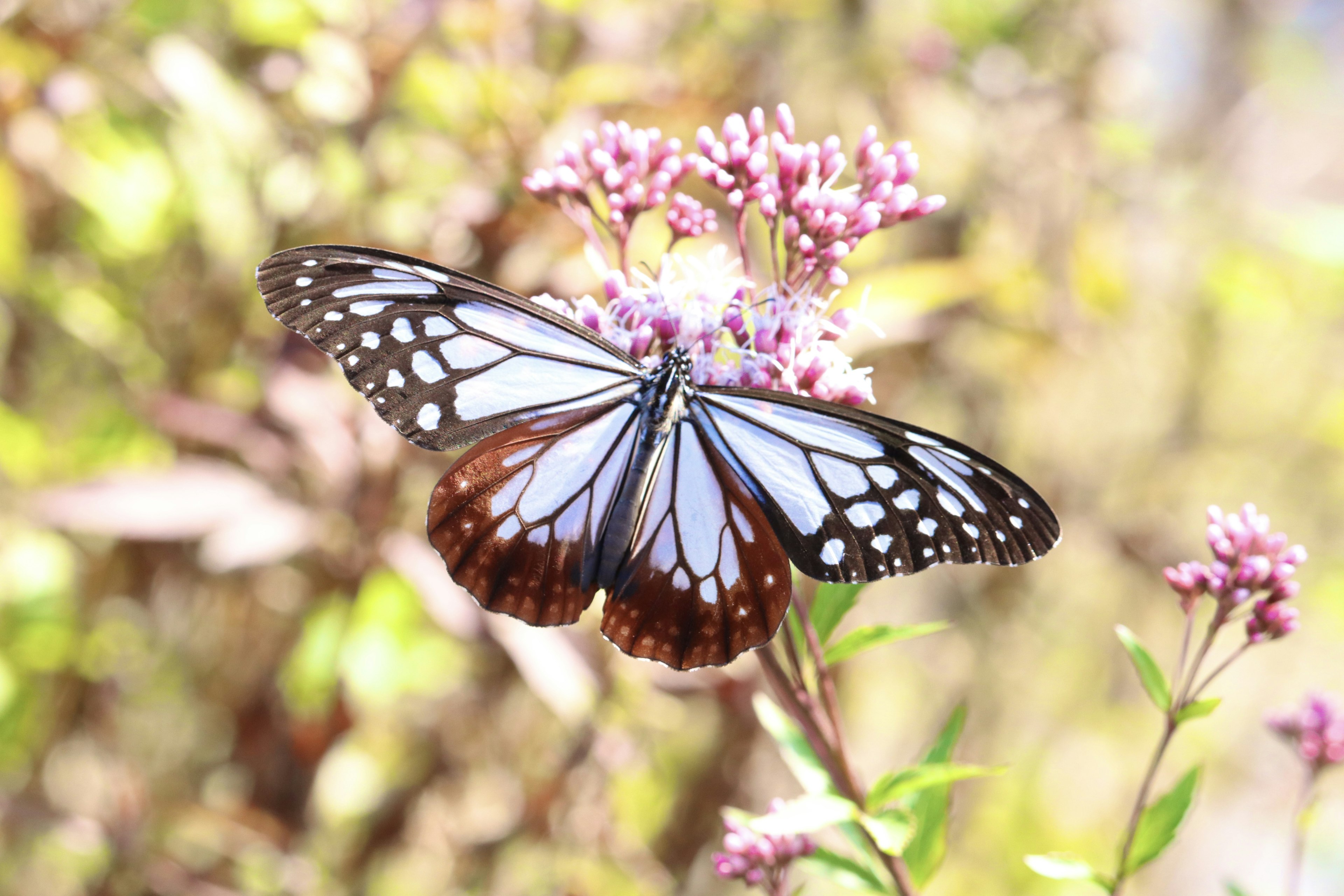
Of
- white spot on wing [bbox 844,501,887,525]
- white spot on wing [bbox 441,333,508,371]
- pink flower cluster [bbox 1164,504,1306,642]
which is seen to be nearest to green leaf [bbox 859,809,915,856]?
white spot on wing [bbox 844,501,887,525]

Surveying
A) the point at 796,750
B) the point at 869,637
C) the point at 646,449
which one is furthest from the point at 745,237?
the point at 796,750

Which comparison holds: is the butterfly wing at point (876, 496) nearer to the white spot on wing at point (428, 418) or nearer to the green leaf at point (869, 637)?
the green leaf at point (869, 637)

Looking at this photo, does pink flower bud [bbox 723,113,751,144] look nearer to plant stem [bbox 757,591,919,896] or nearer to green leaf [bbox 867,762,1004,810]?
plant stem [bbox 757,591,919,896]

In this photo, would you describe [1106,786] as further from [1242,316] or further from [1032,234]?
[1032,234]

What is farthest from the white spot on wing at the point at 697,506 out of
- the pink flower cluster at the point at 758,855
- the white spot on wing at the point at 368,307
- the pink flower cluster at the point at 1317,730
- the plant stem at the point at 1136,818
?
the pink flower cluster at the point at 1317,730

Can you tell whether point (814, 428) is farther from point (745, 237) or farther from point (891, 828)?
point (891, 828)

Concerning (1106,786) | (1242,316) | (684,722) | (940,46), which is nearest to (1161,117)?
(1242,316)

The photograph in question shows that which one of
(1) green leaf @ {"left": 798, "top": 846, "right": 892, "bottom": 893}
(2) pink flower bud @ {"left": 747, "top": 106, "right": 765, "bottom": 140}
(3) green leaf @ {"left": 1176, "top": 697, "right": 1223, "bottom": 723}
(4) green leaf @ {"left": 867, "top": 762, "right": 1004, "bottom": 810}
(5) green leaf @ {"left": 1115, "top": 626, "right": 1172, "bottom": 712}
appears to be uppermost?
(2) pink flower bud @ {"left": 747, "top": 106, "right": 765, "bottom": 140}
